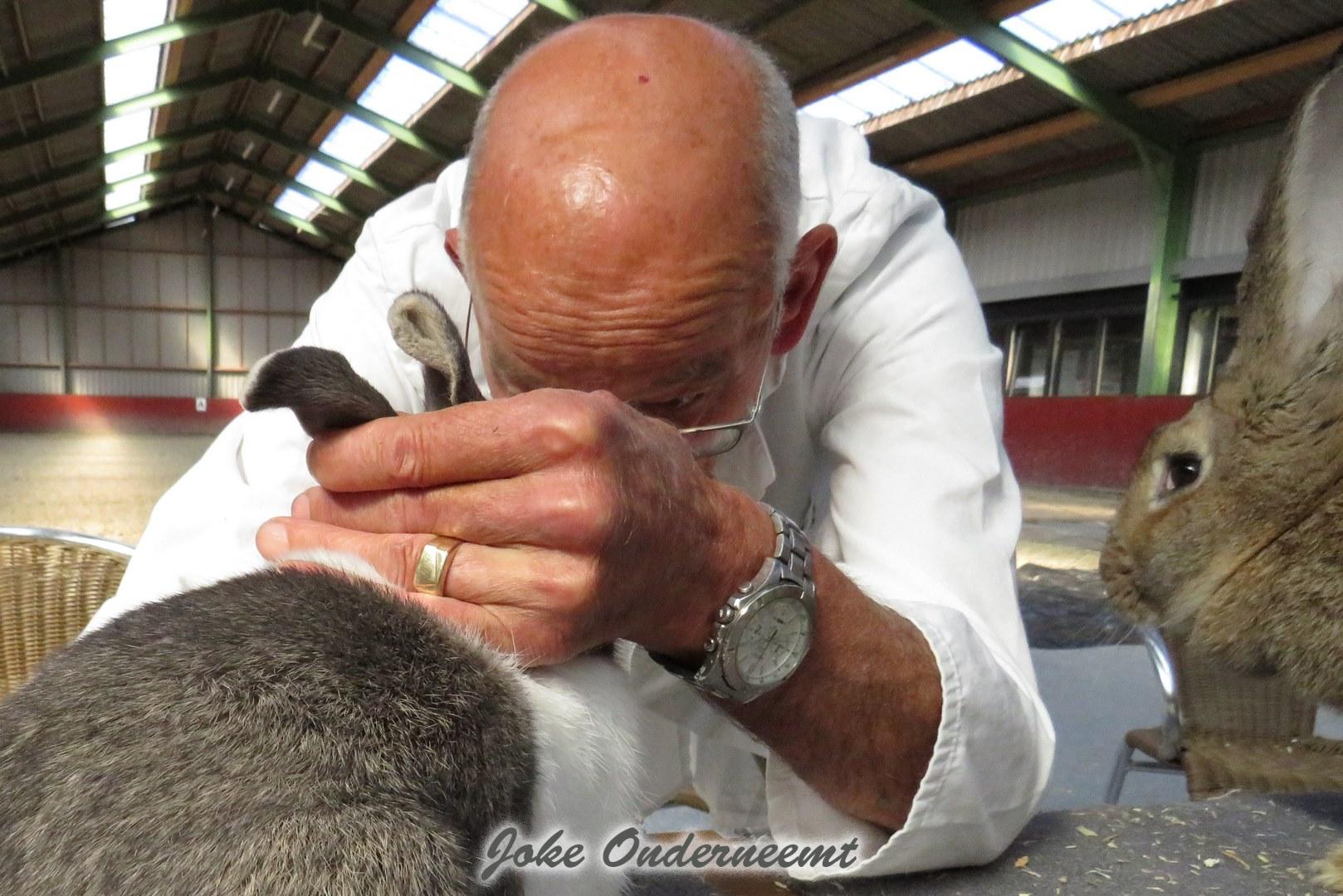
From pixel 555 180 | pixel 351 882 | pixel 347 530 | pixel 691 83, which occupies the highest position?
pixel 691 83

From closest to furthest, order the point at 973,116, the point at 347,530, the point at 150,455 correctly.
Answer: the point at 347,530, the point at 973,116, the point at 150,455

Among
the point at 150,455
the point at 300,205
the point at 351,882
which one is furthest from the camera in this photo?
the point at 300,205

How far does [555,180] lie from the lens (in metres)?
0.97

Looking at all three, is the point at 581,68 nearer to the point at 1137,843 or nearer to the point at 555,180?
the point at 555,180

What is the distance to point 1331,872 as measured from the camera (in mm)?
981

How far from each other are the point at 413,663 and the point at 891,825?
2.19ft

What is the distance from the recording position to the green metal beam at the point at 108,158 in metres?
14.9

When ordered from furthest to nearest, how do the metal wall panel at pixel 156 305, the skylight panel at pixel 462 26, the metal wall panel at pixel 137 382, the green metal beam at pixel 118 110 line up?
the metal wall panel at pixel 137 382
the metal wall panel at pixel 156 305
the green metal beam at pixel 118 110
the skylight panel at pixel 462 26

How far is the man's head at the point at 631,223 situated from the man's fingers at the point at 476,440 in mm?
268

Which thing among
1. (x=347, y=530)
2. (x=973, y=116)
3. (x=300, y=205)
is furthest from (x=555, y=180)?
(x=300, y=205)

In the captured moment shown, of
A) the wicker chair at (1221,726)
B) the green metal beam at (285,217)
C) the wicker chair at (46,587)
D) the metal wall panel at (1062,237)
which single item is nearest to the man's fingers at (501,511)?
the wicker chair at (46,587)

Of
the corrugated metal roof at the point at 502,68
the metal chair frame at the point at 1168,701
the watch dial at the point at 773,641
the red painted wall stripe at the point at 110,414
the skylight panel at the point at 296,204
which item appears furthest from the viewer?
the skylight panel at the point at 296,204

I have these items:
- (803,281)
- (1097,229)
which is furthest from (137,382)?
(803,281)

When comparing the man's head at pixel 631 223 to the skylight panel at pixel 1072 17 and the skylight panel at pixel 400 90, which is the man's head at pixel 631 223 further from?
the skylight panel at pixel 400 90
